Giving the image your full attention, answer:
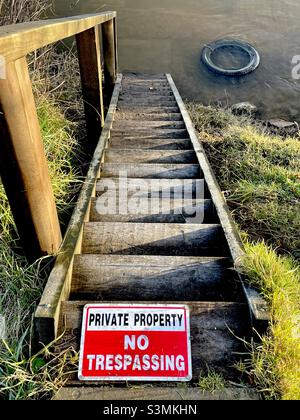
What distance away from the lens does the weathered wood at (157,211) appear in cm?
216

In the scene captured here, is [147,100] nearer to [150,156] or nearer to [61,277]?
[150,156]

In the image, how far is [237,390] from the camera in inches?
47.6

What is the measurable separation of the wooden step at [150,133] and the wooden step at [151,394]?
8.84 ft

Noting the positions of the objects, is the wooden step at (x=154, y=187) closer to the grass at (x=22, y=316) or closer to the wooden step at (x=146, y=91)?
the grass at (x=22, y=316)

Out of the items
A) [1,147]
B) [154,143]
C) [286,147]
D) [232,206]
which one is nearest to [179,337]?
[1,147]

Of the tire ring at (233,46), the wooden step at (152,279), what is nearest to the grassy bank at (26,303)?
the wooden step at (152,279)

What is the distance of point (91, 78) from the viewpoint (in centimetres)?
309

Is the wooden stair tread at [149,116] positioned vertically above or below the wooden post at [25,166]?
below

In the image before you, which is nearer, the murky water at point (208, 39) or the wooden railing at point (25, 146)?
the wooden railing at point (25, 146)

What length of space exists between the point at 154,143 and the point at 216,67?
4776 millimetres

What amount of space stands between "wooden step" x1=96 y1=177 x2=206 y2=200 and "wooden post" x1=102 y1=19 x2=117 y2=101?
3379 millimetres

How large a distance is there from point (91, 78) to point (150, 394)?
8.89ft
